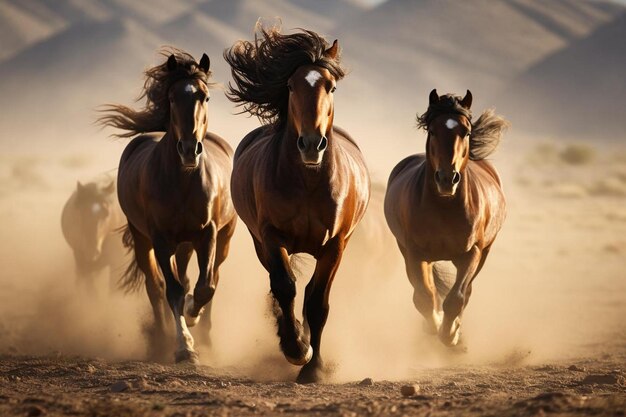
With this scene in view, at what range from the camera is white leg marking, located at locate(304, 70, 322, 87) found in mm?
7293

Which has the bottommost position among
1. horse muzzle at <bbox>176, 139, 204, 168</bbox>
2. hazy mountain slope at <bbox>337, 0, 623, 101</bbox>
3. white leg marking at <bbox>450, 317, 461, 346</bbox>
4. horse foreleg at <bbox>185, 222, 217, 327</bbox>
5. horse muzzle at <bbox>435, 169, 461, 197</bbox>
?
white leg marking at <bbox>450, 317, 461, 346</bbox>

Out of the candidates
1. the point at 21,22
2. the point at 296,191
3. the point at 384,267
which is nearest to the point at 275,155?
the point at 296,191

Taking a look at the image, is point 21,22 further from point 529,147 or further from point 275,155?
point 275,155

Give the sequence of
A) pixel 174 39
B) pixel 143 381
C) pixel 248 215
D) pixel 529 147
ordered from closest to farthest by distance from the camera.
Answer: pixel 143 381 < pixel 248 215 < pixel 529 147 < pixel 174 39

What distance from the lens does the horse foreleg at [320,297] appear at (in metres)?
7.78

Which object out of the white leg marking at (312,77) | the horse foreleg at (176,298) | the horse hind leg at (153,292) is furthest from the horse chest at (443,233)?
the white leg marking at (312,77)

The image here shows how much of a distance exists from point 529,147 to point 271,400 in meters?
54.6

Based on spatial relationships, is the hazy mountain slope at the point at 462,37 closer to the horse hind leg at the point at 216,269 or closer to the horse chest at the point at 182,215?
the horse hind leg at the point at 216,269

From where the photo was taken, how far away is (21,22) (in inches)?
4904

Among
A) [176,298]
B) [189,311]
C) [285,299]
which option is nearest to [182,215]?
[176,298]

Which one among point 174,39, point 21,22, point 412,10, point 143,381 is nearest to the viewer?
point 143,381

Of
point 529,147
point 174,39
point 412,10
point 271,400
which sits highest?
point 412,10

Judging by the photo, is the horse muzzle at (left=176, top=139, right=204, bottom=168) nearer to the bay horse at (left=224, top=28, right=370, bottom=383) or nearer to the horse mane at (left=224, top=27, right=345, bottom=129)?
the horse mane at (left=224, top=27, right=345, bottom=129)

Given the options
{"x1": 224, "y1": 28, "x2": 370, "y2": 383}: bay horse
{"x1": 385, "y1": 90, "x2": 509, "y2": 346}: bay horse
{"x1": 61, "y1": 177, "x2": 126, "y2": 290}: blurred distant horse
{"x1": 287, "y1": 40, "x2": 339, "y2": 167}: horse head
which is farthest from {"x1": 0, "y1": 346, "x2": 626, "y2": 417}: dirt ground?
{"x1": 61, "y1": 177, "x2": 126, "y2": 290}: blurred distant horse
